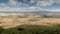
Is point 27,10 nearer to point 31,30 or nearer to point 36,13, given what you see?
point 36,13

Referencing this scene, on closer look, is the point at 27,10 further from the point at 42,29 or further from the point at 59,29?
the point at 59,29

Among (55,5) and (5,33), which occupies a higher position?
(55,5)

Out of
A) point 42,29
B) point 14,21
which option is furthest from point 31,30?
point 14,21

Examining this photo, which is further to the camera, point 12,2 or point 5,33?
point 12,2

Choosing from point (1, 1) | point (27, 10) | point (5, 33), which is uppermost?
point (1, 1)
